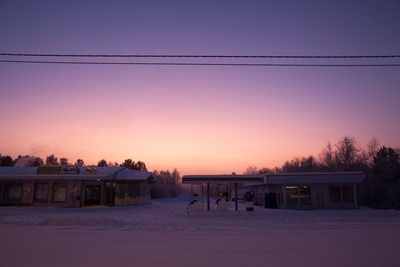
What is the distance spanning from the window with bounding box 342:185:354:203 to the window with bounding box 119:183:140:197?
23.9 meters

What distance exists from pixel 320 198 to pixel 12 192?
35.0m

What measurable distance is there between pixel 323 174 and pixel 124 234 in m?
23.2

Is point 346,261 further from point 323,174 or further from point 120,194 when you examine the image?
point 120,194

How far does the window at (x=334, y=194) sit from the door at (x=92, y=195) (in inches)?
1035

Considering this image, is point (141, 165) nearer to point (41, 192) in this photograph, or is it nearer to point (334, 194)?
point (41, 192)

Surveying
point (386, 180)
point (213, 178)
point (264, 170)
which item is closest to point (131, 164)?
point (213, 178)

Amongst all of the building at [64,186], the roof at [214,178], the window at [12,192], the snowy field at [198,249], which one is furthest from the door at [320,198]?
the window at [12,192]

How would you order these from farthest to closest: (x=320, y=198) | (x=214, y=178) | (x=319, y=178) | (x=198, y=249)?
1. (x=320, y=198)
2. (x=319, y=178)
3. (x=214, y=178)
4. (x=198, y=249)

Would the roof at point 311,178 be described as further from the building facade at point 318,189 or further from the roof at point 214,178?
the roof at point 214,178

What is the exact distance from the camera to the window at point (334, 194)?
29094 mm

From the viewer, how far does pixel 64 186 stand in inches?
1284

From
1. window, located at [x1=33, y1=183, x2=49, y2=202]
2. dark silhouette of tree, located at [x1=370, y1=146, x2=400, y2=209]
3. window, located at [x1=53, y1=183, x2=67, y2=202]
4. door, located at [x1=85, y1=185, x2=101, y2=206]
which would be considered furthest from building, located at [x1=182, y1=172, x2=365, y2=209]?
window, located at [x1=33, y1=183, x2=49, y2=202]

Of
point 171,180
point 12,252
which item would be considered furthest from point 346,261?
point 171,180

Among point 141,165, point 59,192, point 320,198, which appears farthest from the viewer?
point 141,165
